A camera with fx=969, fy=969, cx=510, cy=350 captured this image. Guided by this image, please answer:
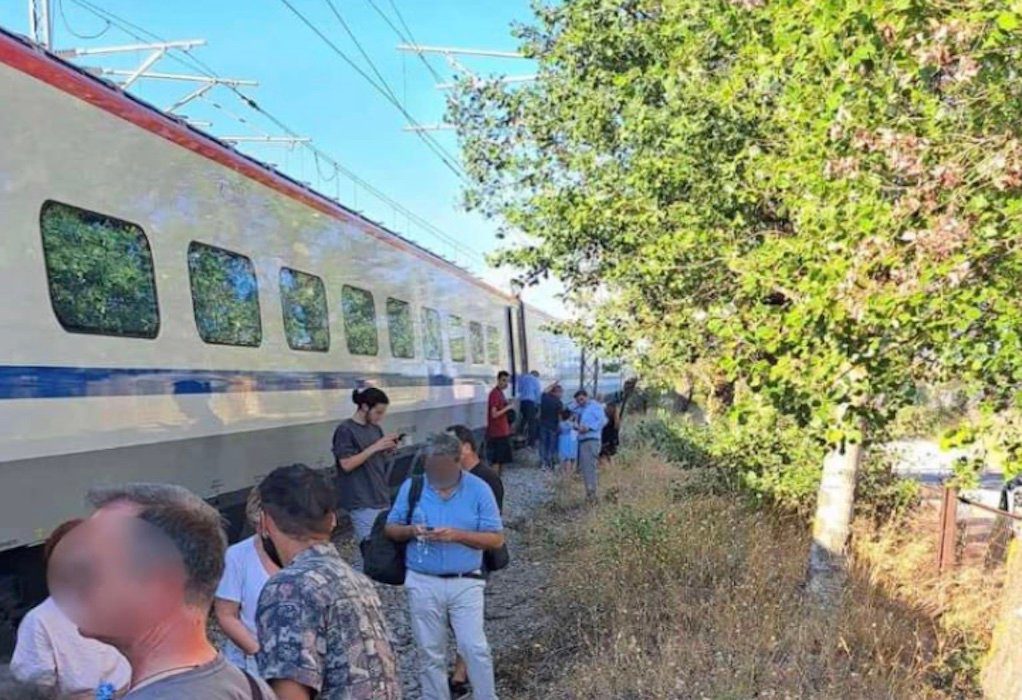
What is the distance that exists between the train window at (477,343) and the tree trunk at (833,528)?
980cm

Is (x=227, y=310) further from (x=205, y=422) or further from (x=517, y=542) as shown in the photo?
(x=517, y=542)

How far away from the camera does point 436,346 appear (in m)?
13.3

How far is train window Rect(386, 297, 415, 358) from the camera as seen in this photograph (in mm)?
11000

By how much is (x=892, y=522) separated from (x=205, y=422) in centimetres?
629

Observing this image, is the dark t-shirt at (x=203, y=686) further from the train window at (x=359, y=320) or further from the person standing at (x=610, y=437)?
the person standing at (x=610, y=437)

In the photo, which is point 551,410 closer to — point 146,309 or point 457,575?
point 146,309

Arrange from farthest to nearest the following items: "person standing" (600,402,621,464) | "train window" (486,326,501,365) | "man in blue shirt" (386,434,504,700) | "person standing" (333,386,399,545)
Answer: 1. "train window" (486,326,501,365)
2. "person standing" (600,402,621,464)
3. "person standing" (333,386,399,545)
4. "man in blue shirt" (386,434,504,700)

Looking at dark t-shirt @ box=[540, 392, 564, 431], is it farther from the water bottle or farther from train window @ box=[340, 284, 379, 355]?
the water bottle

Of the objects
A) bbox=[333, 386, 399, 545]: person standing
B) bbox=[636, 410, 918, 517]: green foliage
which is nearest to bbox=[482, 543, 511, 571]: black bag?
bbox=[333, 386, 399, 545]: person standing

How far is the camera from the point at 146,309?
609cm

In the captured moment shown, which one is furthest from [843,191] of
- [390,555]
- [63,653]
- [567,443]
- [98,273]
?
[567,443]

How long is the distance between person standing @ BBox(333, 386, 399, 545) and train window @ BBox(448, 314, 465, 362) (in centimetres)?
734

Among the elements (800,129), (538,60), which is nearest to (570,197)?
(538,60)

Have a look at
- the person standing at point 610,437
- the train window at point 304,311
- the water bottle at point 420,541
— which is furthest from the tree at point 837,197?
the person standing at point 610,437
